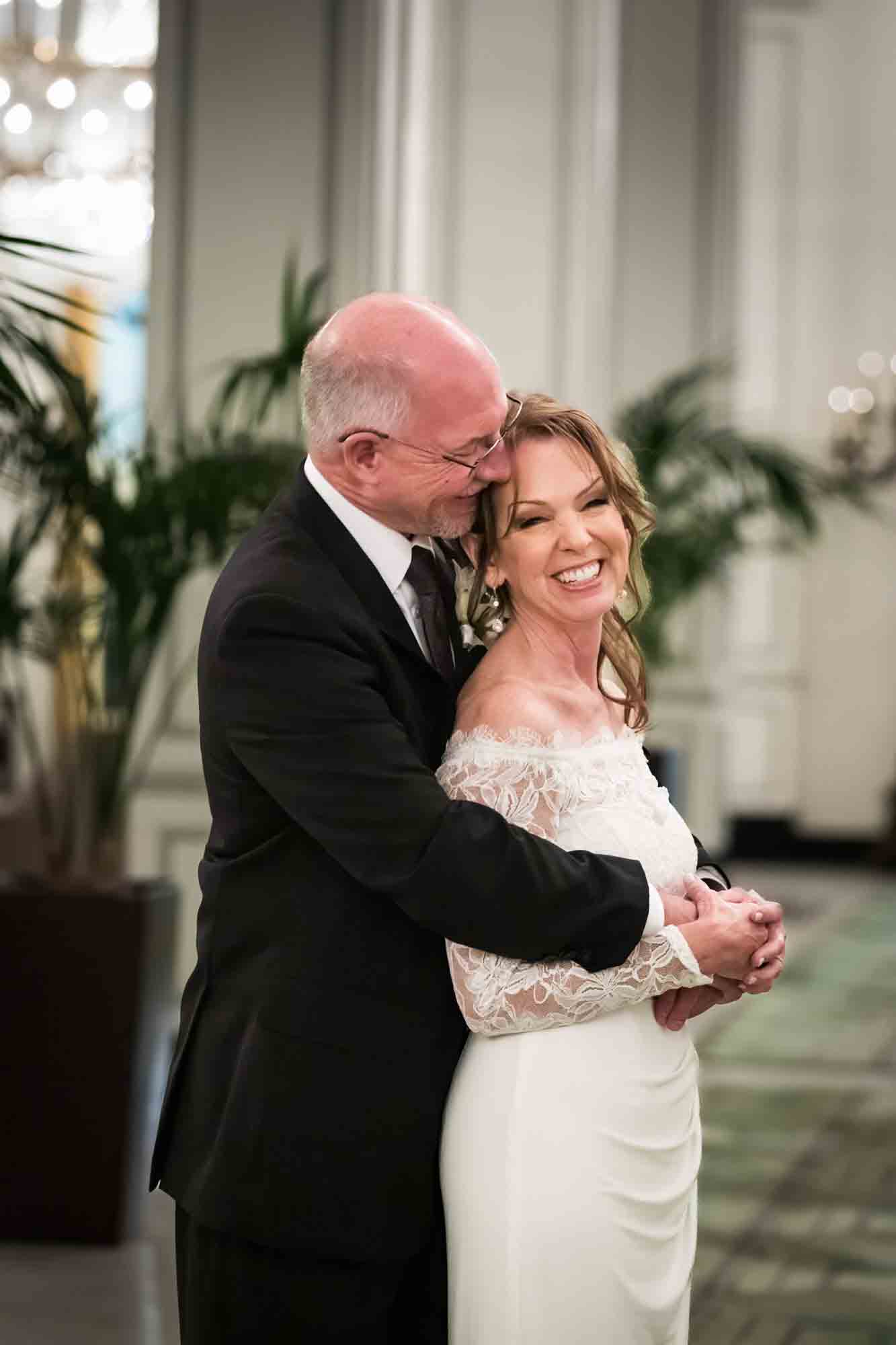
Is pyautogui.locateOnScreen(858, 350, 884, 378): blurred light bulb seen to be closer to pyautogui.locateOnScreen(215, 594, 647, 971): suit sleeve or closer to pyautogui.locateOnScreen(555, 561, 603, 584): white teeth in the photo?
pyautogui.locateOnScreen(555, 561, 603, 584): white teeth

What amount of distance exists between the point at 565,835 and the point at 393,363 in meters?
0.57

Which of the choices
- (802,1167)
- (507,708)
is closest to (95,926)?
(802,1167)

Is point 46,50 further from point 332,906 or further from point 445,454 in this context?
point 332,906

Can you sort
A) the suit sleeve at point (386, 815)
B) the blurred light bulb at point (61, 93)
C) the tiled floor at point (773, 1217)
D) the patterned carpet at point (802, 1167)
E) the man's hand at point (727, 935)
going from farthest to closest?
the blurred light bulb at point (61, 93)
the patterned carpet at point (802, 1167)
the tiled floor at point (773, 1217)
the man's hand at point (727, 935)
the suit sleeve at point (386, 815)

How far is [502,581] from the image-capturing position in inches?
85.6

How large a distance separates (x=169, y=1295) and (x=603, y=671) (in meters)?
2.21

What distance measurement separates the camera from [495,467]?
208 centimetres

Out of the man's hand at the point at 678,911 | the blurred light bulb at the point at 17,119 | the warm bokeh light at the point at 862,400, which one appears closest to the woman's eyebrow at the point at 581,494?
the man's hand at the point at 678,911

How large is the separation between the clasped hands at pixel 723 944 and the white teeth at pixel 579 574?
37 centimetres

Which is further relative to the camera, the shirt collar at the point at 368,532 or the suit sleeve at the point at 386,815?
the shirt collar at the point at 368,532

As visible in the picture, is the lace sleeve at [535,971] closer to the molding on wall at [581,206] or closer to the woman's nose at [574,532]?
the woman's nose at [574,532]

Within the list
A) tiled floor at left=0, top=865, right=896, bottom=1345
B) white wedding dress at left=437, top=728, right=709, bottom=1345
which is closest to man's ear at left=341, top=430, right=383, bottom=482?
white wedding dress at left=437, top=728, right=709, bottom=1345

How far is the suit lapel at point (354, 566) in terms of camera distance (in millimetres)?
2088

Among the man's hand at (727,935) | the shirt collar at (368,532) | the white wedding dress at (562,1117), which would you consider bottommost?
the white wedding dress at (562,1117)
